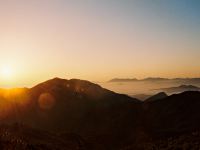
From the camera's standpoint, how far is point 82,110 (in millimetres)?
186500

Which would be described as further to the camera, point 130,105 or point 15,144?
point 130,105

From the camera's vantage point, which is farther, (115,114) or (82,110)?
(82,110)

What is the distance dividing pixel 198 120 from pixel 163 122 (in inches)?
898

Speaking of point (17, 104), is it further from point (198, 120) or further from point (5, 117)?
point (198, 120)

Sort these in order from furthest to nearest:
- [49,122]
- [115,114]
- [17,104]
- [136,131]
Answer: [17,104], [49,122], [115,114], [136,131]

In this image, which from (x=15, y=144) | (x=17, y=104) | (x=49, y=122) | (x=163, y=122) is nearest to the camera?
(x=15, y=144)

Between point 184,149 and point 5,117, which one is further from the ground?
point 184,149

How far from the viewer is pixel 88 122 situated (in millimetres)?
162750

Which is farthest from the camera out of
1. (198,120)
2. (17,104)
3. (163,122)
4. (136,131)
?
(17,104)

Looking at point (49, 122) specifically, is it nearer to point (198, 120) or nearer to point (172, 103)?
point (172, 103)

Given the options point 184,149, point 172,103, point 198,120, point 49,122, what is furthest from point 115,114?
point 184,149

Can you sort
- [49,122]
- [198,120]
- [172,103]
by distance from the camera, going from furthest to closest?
[49,122]
[172,103]
[198,120]

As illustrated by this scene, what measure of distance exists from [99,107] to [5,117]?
46573 millimetres

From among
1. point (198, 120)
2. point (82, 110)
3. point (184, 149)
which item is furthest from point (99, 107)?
point (184, 149)
